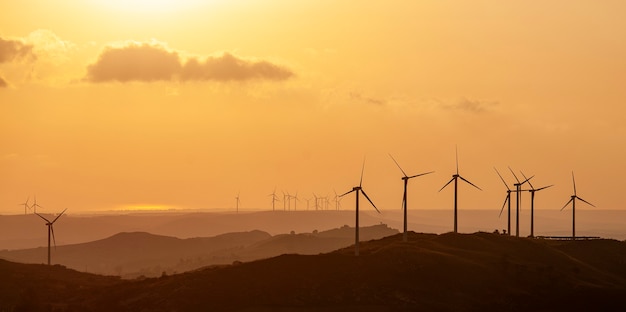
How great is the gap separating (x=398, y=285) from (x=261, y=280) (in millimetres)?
23375

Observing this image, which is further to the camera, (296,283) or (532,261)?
(532,261)

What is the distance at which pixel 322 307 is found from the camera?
458 ft

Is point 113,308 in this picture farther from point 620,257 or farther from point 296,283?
point 620,257

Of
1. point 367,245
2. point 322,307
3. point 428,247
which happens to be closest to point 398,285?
point 322,307

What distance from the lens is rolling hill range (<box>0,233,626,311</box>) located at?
141125 millimetres

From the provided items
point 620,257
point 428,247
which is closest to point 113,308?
point 428,247

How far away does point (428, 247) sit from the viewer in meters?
173

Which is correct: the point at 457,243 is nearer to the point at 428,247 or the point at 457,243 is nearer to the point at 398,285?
the point at 428,247

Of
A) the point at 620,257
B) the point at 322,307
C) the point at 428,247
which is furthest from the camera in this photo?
the point at 620,257

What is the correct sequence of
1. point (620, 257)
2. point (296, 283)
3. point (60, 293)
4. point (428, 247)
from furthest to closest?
1. point (620, 257)
2. point (428, 247)
3. point (60, 293)
4. point (296, 283)

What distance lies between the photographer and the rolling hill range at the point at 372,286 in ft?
463

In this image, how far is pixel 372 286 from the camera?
14638 cm

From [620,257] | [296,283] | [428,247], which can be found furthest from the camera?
[620,257]

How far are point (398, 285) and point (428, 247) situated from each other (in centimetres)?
2778
